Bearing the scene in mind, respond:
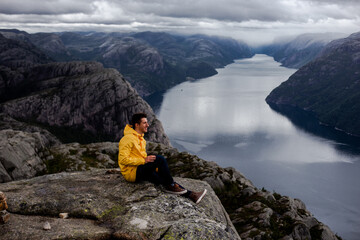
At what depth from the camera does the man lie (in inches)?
634

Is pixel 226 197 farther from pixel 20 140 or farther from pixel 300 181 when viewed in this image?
pixel 300 181

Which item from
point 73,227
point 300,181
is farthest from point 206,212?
point 300,181

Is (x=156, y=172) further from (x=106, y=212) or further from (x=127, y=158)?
(x=106, y=212)

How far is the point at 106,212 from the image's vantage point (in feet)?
45.2

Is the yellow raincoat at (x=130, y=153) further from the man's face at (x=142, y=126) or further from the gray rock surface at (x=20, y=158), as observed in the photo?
the gray rock surface at (x=20, y=158)

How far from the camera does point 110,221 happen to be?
13.0m

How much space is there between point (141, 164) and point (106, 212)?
3477 millimetres

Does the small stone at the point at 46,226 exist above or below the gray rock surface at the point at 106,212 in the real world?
above

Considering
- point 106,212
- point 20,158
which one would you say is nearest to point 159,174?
point 106,212

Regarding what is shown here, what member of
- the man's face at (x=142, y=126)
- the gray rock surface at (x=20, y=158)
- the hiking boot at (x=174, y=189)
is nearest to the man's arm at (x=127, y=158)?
the man's face at (x=142, y=126)

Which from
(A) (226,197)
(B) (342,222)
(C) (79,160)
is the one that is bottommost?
(B) (342,222)

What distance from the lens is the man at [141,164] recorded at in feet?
52.8

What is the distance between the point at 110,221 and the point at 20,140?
183 ft

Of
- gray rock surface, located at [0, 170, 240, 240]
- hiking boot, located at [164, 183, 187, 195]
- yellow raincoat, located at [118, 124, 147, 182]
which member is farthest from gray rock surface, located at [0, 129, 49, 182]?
hiking boot, located at [164, 183, 187, 195]
